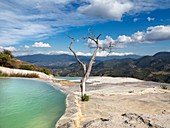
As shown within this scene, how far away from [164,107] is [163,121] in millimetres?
5122

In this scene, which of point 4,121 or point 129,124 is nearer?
point 129,124

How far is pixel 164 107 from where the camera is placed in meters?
11.6

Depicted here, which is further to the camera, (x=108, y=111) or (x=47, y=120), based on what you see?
(x=108, y=111)

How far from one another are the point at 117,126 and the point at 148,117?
1.15 m

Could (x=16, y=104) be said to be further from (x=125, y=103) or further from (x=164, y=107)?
(x=164, y=107)

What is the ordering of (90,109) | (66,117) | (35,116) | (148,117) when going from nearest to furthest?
(148,117) → (66,117) → (35,116) → (90,109)

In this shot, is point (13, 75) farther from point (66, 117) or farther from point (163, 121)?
point (163, 121)

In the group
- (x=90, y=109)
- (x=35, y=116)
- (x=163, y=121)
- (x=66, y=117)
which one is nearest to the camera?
(x=163, y=121)

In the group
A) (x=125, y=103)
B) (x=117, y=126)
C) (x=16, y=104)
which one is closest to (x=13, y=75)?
(x=16, y=104)

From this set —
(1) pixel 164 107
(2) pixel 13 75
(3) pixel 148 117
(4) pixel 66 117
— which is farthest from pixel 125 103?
(2) pixel 13 75

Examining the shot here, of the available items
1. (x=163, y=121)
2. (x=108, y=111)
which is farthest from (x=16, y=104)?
(x=163, y=121)

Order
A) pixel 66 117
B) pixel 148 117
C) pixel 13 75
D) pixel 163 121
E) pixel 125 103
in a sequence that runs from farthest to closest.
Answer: pixel 13 75 < pixel 125 103 < pixel 66 117 < pixel 148 117 < pixel 163 121

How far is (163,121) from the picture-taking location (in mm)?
6797

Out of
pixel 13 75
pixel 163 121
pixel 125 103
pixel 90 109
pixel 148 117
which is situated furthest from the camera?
pixel 13 75
